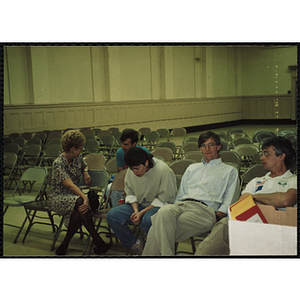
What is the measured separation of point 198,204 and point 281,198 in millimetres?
759

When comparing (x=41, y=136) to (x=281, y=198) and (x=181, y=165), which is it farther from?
(x=281, y=198)

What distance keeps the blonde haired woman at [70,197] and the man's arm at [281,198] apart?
1.79m

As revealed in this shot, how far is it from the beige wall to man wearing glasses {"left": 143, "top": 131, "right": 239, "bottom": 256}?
12.7 feet

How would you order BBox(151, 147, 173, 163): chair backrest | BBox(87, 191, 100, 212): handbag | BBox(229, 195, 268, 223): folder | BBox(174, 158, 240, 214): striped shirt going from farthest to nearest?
BBox(151, 147, 173, 163): chair backrest < BBox(87, 191, 100, 212): handbag < BBox(174, 158, 240, 214): striped shirt < BBox(229, 195, 268, 223): folder

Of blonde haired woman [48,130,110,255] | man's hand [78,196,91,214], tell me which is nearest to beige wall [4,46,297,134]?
blonde haired woman [48,130,110,255]

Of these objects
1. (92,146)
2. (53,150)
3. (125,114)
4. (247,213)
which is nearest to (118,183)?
(247,213)

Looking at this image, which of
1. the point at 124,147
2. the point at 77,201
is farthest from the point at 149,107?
the point at 77,201

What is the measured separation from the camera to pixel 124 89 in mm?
9688

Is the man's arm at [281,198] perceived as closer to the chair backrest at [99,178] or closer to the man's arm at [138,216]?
the man's arm at [138,216]

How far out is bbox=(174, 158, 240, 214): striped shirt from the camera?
3416 millimetres

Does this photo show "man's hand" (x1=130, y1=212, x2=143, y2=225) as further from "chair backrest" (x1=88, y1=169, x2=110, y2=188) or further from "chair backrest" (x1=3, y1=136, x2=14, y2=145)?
"chair backrest" (x1=3, y1=136, x2=14, y2=145)

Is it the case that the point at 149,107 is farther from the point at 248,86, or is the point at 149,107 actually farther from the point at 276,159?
the point at 276,159

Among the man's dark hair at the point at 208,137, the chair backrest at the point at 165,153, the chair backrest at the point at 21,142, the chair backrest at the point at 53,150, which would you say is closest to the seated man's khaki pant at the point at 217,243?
the man's dark hair at the point at 208,137

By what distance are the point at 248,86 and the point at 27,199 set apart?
495 cm
